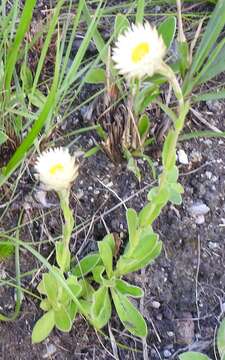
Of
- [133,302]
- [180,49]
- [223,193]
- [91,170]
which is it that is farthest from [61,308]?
[180,49]

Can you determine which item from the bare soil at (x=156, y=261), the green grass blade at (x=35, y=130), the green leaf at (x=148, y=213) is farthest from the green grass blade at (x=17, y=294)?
the green leaf at (x=148, y=213)

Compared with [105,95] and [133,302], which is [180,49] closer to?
[105,95]

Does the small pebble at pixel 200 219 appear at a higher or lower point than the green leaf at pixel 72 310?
lower

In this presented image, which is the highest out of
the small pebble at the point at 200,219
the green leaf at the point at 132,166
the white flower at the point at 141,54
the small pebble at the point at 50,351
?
the white flower at the point at 141,54

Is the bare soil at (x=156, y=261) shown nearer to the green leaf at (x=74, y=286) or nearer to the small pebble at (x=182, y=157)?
the small pebble at (x=182, y=157)

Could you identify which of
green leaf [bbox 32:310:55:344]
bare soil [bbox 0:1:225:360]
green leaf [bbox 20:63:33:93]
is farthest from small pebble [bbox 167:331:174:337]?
green leaf [bbox 20:63:33:93]

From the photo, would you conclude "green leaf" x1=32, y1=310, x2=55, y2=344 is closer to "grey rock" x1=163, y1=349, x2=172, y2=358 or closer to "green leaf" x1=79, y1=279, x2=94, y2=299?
"green leaf" x1=79, y1=279, x2=94, y2=299

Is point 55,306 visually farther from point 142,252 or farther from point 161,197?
point 161,197
